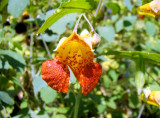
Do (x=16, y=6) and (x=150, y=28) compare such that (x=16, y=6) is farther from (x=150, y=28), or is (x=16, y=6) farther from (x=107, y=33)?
(x=150, y=28)

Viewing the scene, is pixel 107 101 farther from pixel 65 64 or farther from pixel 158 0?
pixel 158 0

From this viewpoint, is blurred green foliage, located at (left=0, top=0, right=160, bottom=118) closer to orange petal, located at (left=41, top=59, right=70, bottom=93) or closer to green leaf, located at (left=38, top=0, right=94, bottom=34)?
green leaf, located at (left=38, top=0, right=94, bottom=34)

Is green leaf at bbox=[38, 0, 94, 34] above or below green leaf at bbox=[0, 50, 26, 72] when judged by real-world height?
above

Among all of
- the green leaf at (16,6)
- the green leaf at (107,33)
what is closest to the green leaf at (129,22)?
the green leaf at (107,33)

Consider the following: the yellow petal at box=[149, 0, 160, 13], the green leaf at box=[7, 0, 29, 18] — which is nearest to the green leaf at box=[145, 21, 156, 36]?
the yellow petal at box=[149, 0, 160, 13]

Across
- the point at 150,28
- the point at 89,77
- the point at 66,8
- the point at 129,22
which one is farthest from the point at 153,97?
the point at 150,28

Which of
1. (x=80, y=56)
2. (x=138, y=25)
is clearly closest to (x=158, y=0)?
(x=80, y=56)

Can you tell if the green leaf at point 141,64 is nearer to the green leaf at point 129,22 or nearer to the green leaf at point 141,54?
the green leaf at point 141,54

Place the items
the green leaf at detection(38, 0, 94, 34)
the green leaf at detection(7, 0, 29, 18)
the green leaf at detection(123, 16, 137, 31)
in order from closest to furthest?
the green leaf at detection(38, 0, 94, 34), the green leaf at detection(7, 0, 29, 18), the green leaf at detection(123, 16, 137, 31)
